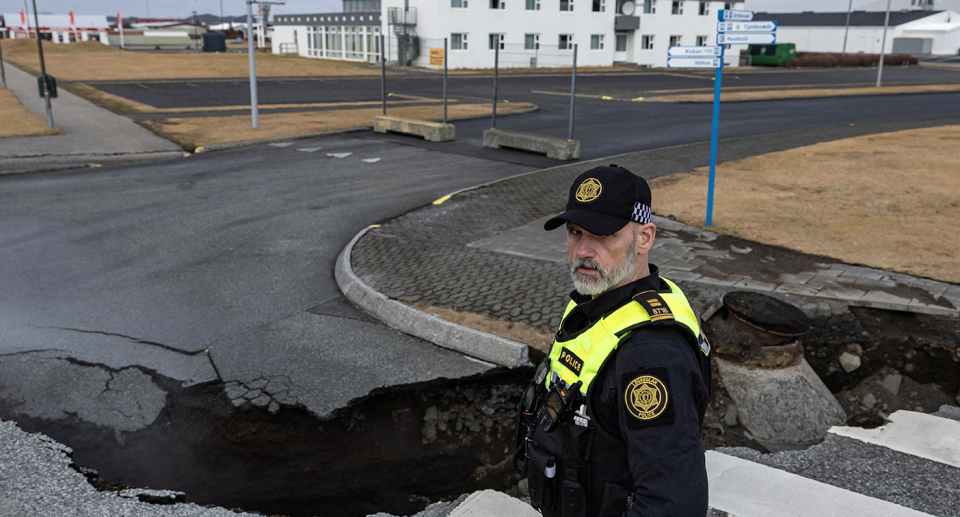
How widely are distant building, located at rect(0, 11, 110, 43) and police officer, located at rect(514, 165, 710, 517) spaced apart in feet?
355

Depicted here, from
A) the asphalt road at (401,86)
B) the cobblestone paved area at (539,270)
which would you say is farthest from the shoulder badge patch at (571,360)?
the asphalt road at (401,86)

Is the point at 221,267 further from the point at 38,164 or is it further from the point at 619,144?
the point at 619,144

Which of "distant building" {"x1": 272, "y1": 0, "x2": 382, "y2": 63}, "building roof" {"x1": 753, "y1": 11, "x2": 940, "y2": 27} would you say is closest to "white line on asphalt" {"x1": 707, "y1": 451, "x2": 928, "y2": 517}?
"distant building" {"x1": 272, "y1": 0, "x2": 382, "y2": 63}

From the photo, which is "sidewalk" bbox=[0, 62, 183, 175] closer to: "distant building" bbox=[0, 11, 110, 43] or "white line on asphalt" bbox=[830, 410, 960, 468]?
"white line on asphalt" bbox=[830, 410, 960, 468]

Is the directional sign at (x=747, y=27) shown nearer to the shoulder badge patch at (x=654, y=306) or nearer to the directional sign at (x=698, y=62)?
the directional sign at (x=698, y=62)

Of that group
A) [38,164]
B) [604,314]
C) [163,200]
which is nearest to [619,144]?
[163,200]

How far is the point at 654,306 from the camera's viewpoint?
219 centimetres

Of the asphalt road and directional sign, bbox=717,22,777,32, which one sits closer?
directional sign, bbox=717,22,777,32

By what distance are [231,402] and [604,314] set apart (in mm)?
3947

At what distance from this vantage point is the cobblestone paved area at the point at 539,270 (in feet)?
22.2

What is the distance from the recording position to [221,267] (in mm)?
8203

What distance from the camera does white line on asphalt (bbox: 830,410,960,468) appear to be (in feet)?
15.1

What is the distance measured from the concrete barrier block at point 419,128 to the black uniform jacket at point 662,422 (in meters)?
15.1

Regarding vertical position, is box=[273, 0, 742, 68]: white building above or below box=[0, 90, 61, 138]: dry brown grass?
above
